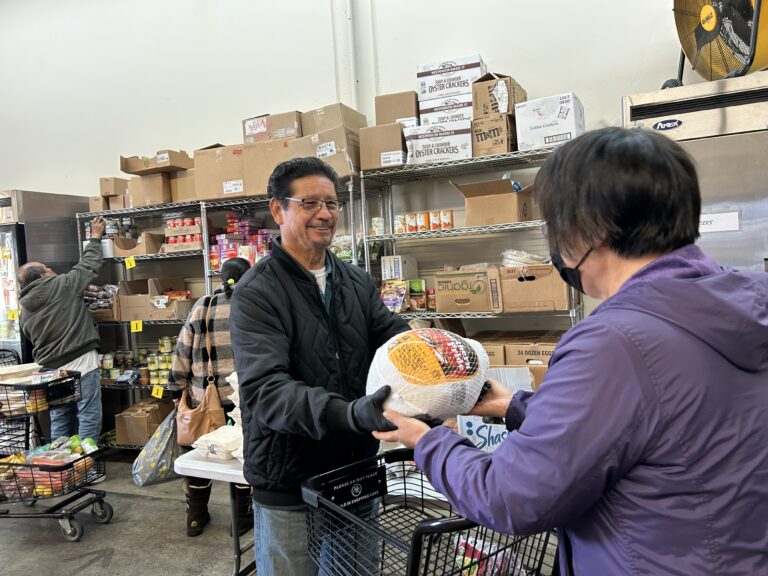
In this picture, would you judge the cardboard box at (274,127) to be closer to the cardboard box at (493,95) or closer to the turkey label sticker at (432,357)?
the cardboard box at (493,95)

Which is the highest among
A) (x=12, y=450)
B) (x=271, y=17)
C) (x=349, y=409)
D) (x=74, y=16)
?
(x=74, y=16)

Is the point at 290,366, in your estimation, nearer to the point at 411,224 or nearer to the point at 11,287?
the point at 411,224

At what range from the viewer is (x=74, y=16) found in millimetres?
5164

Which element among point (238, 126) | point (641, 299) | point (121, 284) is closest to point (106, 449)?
point (121, 284)

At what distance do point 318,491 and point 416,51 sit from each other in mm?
3619

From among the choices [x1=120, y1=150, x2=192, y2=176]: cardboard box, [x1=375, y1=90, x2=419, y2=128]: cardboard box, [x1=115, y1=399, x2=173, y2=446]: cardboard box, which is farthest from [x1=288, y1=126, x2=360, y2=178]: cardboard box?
[x1=115, y1=399, x2=173, y2=446]: cardboard box

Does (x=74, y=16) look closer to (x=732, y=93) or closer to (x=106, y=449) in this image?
(x=106, y=449)

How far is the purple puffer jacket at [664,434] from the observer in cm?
66

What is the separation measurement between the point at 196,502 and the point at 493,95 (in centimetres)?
293

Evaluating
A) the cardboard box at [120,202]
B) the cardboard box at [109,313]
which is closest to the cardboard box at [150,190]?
the cardboard box at [120,202]

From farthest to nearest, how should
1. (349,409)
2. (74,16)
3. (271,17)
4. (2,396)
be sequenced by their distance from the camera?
(74,16) → (271,17) → (2,396) → (349,409)

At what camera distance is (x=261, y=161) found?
373 cm

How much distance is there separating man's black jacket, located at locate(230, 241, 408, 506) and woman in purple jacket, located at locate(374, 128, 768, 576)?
0.53 m

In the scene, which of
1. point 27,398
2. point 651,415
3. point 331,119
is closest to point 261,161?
point 331,119
